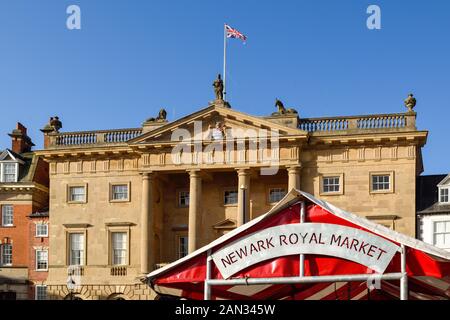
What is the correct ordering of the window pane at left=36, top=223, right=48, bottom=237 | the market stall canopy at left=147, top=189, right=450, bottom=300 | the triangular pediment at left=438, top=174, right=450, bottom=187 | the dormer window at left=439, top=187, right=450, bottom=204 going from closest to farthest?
the market stall canopy at left=147, top=189, right=450, bottom=300
the dormer window at left=439, top=187, right=450, bottom=204
the triangular pediment at left=438, top=174, right=450, bottom=187
the window pane at left=36, top=223, right=48, bottom=237

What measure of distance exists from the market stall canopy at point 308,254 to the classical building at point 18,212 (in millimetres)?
49117

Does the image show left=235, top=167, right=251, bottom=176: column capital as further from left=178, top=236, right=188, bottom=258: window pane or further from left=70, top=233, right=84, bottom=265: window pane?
left=70, top=233, right=84, bottom=265: window pane

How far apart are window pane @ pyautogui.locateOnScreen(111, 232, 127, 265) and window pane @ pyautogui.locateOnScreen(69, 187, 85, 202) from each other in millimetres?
3661

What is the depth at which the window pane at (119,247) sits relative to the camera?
177ft

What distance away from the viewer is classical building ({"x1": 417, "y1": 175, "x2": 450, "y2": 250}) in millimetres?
48422

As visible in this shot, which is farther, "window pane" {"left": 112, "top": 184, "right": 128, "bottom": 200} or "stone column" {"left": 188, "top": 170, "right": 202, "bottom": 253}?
"window pane" {"left": 112, "top": 184, "right": 128, "bottom": 200}

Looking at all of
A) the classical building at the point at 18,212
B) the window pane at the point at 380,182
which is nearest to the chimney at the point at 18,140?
the classical building at the point at 18,212

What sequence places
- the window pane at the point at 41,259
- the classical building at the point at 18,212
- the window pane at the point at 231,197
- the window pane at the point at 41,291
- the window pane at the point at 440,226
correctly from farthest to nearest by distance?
the classical building at the point at 18,212, the window pane at the point at 41,259, the window pane at the point at 41,291, the window pane at the point at 231,197, the window pane at the point at 440,226

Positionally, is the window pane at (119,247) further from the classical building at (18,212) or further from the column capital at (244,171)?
the column capital at (244,171)

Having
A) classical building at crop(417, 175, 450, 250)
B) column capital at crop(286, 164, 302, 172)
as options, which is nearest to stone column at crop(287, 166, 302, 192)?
column capital at crop(286, 164, 302, 172)

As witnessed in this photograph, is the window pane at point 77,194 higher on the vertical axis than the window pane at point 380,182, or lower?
lower

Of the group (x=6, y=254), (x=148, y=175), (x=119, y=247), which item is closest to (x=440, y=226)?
(x=148, y=175)
